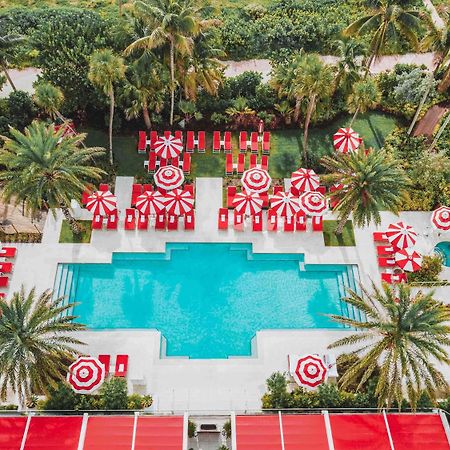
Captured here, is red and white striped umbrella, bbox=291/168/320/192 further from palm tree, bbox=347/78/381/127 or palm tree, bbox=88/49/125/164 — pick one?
palm tree, bbox=88/49/125/164

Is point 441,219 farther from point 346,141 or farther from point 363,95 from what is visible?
point 363,95

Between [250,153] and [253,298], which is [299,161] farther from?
[253,298]

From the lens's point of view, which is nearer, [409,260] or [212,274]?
[409,260]

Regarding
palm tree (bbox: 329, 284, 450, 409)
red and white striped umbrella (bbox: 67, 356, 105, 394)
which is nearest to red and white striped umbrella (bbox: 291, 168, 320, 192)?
palm tree (bbox: 329, 284, 450, 409)

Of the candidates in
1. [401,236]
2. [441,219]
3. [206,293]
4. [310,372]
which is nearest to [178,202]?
[206,293]

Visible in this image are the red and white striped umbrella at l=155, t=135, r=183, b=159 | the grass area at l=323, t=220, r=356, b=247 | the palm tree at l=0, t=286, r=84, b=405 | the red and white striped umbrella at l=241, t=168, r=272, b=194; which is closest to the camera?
the palm tree at l=0, t=286, r=84, b=405

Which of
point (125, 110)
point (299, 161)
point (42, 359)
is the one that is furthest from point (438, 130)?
point (42, 359)
